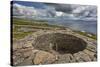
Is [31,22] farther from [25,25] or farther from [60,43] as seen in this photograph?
[60,43]

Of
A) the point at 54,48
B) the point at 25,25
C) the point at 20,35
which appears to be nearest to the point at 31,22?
the point at 25,25

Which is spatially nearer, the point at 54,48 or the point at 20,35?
the point at 20,35

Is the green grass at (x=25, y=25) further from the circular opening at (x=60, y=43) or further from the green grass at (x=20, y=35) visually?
the circular opening at (x=60, y=43)

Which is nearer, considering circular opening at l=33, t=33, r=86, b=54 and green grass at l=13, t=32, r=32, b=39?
green grass at l=13, t=32, r=32, b=39

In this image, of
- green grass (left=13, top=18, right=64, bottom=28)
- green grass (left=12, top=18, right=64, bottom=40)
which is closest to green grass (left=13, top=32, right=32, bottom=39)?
green grass (left=12, top=18, right=64, bottom=40)

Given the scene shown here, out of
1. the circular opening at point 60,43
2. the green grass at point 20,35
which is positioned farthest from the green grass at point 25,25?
the circular opening at point 60,43

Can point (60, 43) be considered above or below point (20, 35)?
below

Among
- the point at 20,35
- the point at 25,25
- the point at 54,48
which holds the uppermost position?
the point at 25,25

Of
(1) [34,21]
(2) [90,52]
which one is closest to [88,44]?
(2) [90,52]

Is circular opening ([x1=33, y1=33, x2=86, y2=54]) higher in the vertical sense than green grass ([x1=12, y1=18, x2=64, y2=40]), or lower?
lower

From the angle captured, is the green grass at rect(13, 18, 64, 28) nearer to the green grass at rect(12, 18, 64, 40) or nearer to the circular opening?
the green grass at rect(12, 18, 64, 40)
